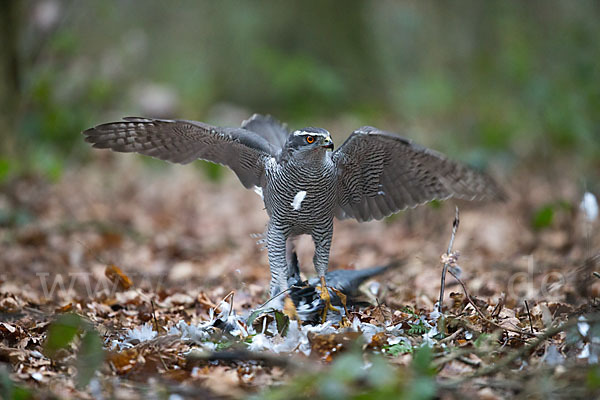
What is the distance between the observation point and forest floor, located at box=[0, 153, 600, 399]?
103 inches

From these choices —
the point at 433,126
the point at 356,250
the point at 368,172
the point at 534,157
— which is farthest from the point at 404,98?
the point at 368,172

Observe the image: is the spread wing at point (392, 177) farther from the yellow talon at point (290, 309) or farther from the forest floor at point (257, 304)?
the yellow talon at point (290, 309)

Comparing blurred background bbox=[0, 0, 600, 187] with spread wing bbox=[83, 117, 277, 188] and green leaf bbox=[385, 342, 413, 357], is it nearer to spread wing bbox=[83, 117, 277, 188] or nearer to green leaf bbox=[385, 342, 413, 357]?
spread wing bbox=[83, 117, 277, 188]

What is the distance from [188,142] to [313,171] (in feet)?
3.50

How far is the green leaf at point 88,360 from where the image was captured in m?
2.48

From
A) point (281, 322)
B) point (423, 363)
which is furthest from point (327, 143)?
point (423, 363)

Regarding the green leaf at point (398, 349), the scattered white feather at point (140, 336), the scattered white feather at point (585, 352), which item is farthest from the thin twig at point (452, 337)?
the scattered white feather at point (140, 336)

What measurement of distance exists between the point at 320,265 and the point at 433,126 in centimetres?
774

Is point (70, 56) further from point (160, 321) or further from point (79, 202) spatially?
point (160, 321)

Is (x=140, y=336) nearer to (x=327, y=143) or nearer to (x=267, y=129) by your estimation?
(x=327, y=143)

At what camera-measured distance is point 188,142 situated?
13.9 ft

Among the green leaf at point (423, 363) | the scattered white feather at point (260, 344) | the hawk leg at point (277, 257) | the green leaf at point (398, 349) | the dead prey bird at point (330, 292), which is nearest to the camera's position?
the green leaf at point (423, 363)

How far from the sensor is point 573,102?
7980 millimetres

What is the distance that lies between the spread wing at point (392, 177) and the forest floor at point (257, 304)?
0.67 meters
